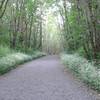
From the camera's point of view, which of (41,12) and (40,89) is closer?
(40,89)

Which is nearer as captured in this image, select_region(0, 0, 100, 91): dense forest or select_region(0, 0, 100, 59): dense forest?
select_region(0, 0, 100, 91): dense forest

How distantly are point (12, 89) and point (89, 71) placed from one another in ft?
11.0

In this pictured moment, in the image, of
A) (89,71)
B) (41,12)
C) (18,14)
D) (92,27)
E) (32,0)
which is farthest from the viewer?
(41,12)

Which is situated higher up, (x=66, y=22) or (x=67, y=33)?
(x=66, y=22)

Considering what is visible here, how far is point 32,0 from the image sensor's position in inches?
1447

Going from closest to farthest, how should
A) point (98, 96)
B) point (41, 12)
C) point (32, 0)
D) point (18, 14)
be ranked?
1. point (98, 96)
2. point (18, 14)
3. point (32, 0)
4. point (41, 12)

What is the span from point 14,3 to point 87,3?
1866 centimetres

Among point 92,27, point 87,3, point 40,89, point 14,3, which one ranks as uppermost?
point 14,3

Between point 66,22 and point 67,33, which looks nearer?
point 67,33

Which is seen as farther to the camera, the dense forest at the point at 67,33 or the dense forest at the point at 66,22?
the dense forest at the point at 66,22

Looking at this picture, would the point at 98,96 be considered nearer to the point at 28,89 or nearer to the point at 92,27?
the point at 28,89

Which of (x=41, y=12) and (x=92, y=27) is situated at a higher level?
(x=41, y=12)

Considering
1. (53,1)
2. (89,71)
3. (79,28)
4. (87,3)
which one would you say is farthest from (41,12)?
(89,71)

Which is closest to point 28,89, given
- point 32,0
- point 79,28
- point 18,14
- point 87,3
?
point 87,3
